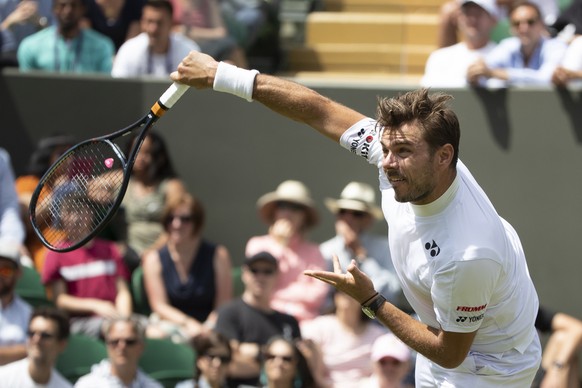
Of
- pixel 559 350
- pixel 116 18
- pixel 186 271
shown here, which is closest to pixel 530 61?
pixel 559 350

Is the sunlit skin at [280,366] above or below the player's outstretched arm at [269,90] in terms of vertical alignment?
below

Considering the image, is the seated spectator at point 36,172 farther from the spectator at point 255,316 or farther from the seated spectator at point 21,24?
the spectator at point 255,316

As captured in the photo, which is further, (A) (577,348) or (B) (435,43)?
(B) (435,43)

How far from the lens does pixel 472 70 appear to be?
834cm

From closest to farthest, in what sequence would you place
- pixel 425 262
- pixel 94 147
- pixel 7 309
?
pixel 425 262 → pixel 94 147 → pixel 7 309

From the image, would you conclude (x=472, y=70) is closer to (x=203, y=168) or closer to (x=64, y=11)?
(x=203, y=168)

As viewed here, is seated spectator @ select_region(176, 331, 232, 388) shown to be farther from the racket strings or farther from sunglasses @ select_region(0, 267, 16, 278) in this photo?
the racket strings

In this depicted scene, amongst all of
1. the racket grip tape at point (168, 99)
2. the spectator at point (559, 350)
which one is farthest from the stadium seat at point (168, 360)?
the racket grip tape at point (168, 99)

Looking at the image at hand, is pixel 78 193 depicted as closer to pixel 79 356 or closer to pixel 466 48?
pixel 79 356

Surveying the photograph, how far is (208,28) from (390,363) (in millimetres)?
3654

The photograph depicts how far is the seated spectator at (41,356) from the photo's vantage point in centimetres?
714

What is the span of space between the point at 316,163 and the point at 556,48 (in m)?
1.90

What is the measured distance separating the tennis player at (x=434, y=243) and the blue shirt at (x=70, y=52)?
4.74 meters

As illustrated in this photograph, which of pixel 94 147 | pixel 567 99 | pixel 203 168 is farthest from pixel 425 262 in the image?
pixel 203 168
